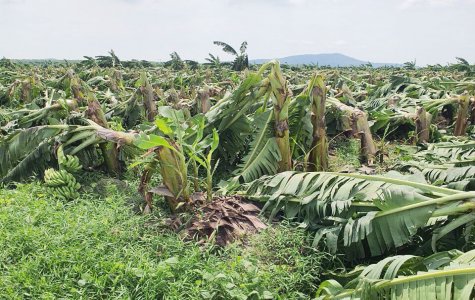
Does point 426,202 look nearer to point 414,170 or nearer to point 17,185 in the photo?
point 414,170

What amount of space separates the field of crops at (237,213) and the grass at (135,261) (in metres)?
0.01

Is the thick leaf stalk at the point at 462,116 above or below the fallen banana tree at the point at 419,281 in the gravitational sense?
above

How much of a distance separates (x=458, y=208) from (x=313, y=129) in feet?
6.47

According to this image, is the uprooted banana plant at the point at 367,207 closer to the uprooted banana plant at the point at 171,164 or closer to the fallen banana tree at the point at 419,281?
the fallen banana tree at the point at 419,281

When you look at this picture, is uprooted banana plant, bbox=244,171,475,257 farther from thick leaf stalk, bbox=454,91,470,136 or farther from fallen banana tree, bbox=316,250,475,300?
thick leaf stalk, bbox=454,91,470,136

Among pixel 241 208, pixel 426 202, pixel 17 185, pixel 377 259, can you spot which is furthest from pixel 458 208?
pixel 17 185

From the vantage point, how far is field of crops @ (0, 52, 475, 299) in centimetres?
264

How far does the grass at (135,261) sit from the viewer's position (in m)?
2.65

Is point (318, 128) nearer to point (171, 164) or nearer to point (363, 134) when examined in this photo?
point (363, 134)

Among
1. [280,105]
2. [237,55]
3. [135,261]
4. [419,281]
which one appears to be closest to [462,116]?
[280,105]

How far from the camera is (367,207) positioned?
305 cm

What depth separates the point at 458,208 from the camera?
2.59m

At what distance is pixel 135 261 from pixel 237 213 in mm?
869

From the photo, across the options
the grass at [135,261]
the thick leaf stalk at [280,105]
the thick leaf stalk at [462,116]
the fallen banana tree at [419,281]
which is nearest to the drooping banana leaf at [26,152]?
the grass at [135,261]
